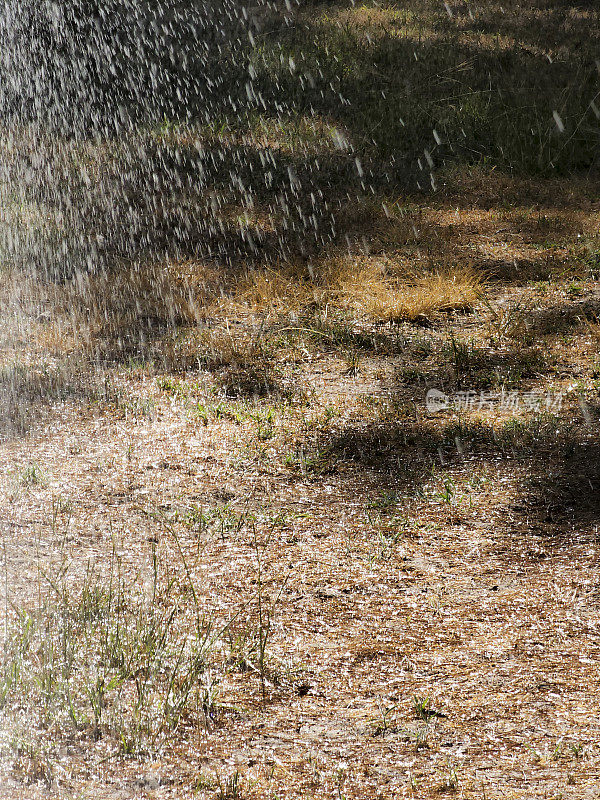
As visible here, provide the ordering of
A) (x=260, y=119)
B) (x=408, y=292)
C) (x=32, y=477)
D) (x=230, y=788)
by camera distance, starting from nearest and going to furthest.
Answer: (x=230, y=788) → (x=32, y=477) → (x=408, y=292) → (x=260, y=119)

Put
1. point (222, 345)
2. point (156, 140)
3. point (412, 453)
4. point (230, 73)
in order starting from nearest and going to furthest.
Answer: point (412, 453) < point (222, 345) < point (156, 140) < point (230, 73)

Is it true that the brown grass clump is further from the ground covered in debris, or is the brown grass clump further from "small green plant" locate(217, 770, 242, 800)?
"small green plant" locate(217, 770, 242, 800)

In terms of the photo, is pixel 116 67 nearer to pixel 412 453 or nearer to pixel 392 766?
pixel 412 453

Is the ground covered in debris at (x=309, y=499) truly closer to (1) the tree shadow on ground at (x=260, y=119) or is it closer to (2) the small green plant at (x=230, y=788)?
(2) the small green plant at (x=230, y=788)

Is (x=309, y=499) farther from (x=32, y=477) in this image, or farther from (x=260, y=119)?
(x=260, y=119)

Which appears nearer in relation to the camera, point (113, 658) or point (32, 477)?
point (113, 658)

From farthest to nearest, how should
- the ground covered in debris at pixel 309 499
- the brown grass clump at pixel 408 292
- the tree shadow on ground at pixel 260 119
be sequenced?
the tree shadow on ground at pixel 260 119
the brown grass clump at pixel 408 292
the ground covered in debris at pixel 309 499

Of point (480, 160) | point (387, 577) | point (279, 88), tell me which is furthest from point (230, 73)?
point (387, 577)

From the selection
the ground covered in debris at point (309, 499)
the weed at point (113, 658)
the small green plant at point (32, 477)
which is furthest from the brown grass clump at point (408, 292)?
the weed at point (113, 658)

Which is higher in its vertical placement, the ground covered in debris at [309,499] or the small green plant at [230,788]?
the small green plant at [230,788]

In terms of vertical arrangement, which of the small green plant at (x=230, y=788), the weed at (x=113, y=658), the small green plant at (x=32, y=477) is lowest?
the small green plant at (x=32, y=477)

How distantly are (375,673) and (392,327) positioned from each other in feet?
11.3

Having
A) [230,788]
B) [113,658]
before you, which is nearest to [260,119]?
[113,658]

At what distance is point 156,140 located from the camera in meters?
9.55
